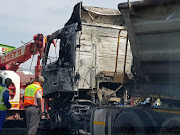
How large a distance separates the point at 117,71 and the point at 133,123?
3213 mm

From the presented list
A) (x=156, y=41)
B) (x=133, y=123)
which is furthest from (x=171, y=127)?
(x=156, y=41)

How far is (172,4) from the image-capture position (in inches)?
171

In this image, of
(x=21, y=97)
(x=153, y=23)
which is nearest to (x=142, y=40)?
(x=153, y=23)

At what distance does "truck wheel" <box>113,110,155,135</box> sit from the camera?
17.4 ft

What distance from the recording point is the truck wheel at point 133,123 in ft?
17.4

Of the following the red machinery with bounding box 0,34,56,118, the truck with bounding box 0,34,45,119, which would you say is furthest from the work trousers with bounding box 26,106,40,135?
the truck with bounding box 0,34,45,119

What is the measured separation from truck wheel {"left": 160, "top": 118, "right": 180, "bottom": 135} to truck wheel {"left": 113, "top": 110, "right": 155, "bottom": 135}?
36 centimetres

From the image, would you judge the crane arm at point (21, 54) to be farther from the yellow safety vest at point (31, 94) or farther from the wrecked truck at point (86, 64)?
the yellow safety vest at point (31, 94)

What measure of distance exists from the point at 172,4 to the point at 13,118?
8981 mm

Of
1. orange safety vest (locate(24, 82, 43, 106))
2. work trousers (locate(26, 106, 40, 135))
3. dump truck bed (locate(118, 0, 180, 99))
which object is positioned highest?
dump truck bed (locate(118, 0, 180, 99))

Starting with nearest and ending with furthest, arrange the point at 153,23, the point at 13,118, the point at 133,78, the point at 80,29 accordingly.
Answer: the point at 153,23 < the point at 133,78 < the point at 80,29 < the point at 13,118

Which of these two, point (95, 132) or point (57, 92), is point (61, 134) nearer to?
point (57, 92)

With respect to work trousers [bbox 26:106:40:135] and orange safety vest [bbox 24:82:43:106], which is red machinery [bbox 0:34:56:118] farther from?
work trousers [bbox 26:106:40:135]

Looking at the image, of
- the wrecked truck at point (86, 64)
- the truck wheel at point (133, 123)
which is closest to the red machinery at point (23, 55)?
the wrecked truck at point (86, 64)
